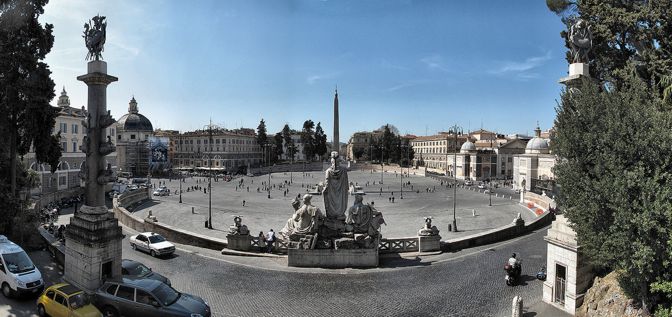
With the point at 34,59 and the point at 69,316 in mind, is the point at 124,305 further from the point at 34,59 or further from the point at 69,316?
the point at 34,59

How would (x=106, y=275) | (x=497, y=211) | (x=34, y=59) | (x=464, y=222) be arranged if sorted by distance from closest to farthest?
1. (x=106, y=275)
2. (x=34, y=59)
3. (x=464, y=222)
4. (x=497, y=211)

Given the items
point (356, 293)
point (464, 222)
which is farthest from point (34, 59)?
point (464, 222)

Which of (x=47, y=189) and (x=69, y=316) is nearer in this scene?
(x=69, y=316)

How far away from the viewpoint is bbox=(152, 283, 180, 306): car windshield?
998 centimetres

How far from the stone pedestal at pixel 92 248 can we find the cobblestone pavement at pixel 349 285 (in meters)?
1.44

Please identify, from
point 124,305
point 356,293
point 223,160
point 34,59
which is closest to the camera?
point 124,305

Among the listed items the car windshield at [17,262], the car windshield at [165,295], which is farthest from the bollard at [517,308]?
the car windshield at [17,262]

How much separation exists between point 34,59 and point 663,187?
25450 millimetres

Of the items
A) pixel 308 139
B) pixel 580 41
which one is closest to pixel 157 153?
pixel 308 139

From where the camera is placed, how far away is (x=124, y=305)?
10086mm

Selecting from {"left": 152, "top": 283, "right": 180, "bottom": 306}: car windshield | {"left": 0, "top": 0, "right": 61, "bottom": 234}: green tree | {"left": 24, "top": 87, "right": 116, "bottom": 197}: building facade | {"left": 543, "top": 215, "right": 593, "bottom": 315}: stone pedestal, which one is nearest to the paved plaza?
{"left": 0, "top": 0, "right": 61, "bottom": 234}: green tree

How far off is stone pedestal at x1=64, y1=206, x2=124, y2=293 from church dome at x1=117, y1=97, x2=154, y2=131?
90547 mm

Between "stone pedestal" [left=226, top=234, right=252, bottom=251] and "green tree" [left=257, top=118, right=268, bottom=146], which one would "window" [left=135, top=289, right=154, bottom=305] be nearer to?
"stone pedestal" [left=226, top=234, right=252, bottom=251]

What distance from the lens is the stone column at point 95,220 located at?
37.6ft
